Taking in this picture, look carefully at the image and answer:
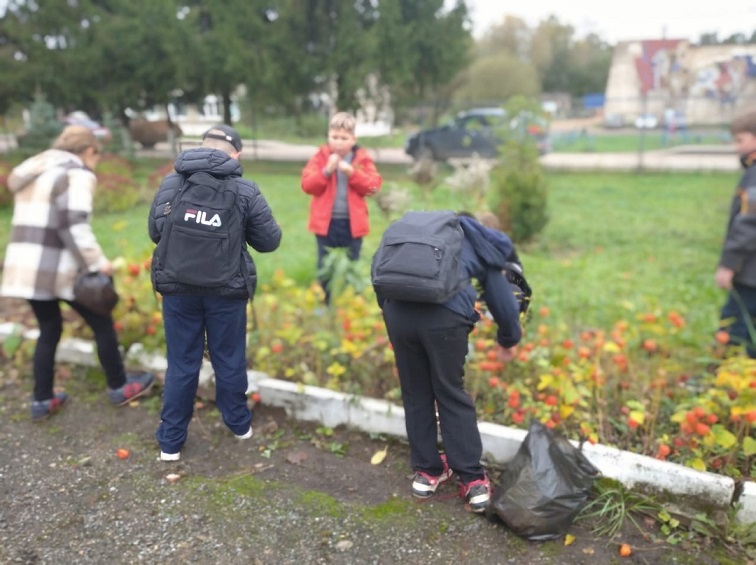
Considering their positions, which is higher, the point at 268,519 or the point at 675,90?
the point at 675,90

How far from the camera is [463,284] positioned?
2689mm

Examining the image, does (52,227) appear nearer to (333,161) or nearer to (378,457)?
(333,161)

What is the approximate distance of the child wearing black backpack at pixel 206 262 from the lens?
8.80ft

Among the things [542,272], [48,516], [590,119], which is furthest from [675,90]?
[48,516]

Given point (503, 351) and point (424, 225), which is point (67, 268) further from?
point (503, 351)

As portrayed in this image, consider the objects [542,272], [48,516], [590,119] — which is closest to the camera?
[48,516]

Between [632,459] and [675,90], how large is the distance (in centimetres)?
2552

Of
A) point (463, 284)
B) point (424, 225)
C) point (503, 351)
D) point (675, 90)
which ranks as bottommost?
point (503, 351)

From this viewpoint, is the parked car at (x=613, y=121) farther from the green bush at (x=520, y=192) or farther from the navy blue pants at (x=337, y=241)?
the navy blue pants at (x=337, y=241)

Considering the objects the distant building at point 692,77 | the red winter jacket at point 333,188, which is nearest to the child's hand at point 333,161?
the red winter jacket at point 333,188

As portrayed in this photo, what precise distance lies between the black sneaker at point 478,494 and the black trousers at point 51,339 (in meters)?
2.22

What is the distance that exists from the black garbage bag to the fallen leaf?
3.29 ft

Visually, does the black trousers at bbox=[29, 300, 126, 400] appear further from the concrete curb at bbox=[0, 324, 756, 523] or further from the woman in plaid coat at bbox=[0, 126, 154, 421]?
the concrete curb at bbox=[0, 324, 756, 523]

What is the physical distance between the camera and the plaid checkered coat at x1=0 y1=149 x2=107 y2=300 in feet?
11.0
